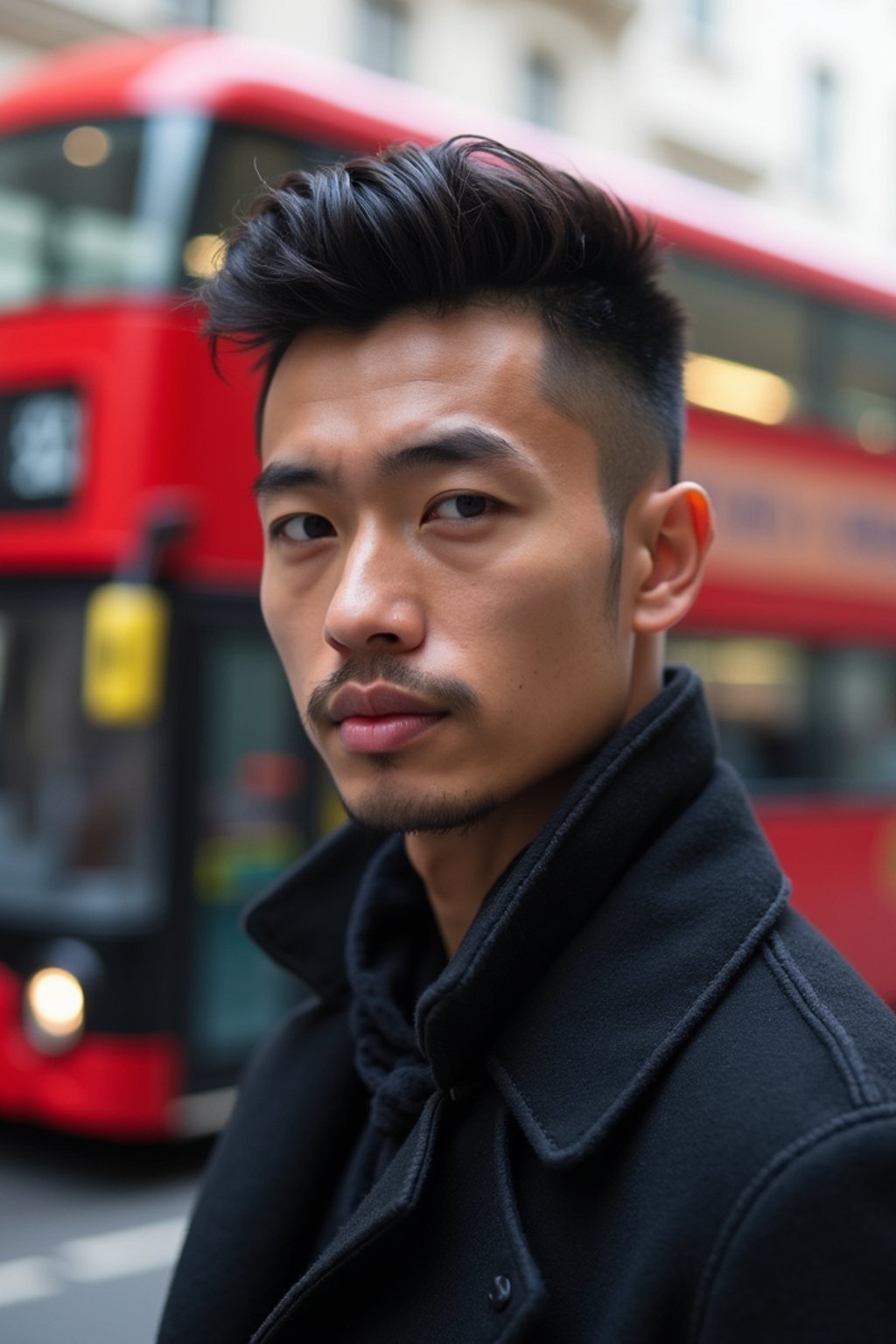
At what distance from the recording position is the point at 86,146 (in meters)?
5.64

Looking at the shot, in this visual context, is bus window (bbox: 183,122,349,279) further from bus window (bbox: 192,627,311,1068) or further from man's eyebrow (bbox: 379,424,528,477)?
man's eyebrow (bbox: 379,424,528,477)

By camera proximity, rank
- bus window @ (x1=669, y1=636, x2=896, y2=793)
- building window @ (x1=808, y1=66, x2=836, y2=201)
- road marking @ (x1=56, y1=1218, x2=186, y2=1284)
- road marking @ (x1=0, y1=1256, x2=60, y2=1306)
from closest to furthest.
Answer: road marking @ (x1=0, y1=1256, x2=60, y2=1306), road marking @ (x1=56, y1=1218, x2=186, y2=1284), bus window @ (x1=669, y1=636, x2=896, y2=793), building window @ (x1=808, y1=66, x2=836, y2=201)

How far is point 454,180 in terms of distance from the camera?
1.33m

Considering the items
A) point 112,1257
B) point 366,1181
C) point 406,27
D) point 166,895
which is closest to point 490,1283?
point 366,1181

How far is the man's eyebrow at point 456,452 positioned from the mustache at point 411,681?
0.56ft

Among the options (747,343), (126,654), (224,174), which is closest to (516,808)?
(126,654)

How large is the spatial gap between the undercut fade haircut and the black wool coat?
0.95ft

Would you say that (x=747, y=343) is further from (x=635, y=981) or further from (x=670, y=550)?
(x=635, y=981)

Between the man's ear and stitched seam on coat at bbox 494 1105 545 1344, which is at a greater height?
the man's ear

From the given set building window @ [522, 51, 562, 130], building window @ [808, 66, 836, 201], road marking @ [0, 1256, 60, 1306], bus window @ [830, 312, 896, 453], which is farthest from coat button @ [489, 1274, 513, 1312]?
building window @ [808, 66, 836, 201]

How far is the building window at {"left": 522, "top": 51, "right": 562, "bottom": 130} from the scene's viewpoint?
17.2m

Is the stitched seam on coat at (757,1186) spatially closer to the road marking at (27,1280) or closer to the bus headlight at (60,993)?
the road marking at (27,1280)

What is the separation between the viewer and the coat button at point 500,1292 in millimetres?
1073

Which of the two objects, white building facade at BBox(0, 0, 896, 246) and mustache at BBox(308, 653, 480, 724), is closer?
mustache at BBox(308, 653, 480, 724)
